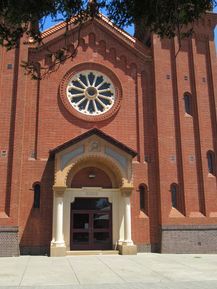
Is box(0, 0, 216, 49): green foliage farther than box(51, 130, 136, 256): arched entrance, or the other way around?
box(51, 130, 136, 256): arched entrance

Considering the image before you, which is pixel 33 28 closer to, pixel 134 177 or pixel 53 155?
pixel 53 155

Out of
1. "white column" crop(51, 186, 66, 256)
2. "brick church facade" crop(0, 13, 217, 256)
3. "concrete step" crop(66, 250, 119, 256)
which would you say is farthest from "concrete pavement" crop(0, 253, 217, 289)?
"brick church facade" crop(0, 13, 217, 256)

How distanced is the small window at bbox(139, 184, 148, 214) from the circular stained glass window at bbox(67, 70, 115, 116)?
16.0ft

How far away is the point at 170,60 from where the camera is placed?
2261cm

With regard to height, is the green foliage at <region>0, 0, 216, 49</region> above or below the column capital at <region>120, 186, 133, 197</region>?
above

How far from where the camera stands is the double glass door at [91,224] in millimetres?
19625

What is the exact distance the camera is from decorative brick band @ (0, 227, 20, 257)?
18016 mm

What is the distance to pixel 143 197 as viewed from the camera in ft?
67.9

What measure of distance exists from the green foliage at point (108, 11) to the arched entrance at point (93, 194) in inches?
453

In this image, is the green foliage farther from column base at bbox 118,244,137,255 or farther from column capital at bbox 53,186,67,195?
column base at bbox 118,244,137,255

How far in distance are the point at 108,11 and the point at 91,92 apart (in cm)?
1377

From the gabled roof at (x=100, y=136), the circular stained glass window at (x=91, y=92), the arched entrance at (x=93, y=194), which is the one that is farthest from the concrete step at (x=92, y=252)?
the circular stained glass window at (x=91, y=92)

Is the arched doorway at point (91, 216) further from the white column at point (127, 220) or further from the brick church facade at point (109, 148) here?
the white column at point (127, 220)

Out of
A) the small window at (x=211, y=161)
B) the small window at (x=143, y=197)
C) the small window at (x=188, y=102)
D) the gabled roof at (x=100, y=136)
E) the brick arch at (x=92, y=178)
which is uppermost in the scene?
the small window at (x=188, y=102)
